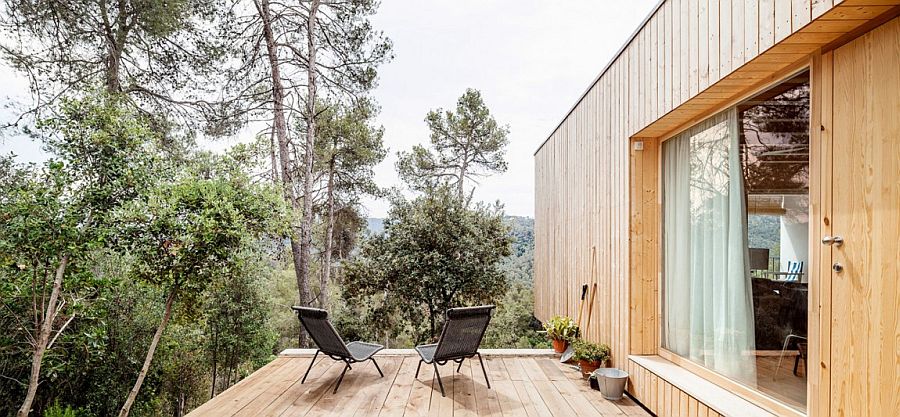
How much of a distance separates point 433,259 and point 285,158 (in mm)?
4084

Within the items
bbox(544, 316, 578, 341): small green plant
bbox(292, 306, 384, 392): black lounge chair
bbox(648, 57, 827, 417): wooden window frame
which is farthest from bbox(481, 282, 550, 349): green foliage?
bbox(648, 57, 827, 417): wooden window frame

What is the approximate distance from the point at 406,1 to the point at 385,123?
397cm

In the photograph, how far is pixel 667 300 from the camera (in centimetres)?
386

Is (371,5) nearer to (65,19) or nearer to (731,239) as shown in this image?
(65,19)

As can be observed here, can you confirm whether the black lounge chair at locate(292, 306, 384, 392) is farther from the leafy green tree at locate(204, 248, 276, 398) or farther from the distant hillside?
the distant hillside

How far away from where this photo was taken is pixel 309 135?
10539 millimetres

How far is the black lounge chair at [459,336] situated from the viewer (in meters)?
4.22

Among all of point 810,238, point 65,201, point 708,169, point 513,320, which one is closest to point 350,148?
point 513,320

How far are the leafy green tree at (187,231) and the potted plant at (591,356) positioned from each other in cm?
419

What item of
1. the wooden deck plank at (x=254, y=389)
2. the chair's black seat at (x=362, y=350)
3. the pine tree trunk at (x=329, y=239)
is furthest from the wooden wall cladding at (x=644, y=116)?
the pine tree trunk at (x=329, y=239)

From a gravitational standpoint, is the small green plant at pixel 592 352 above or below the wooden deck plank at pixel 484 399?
above

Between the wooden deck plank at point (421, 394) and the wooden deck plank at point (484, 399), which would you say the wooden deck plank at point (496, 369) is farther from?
the wooden deck plank at point (421, 394)

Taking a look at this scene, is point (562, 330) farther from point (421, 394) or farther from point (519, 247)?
point (519, 247)

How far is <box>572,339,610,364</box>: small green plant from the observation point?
443 cm
